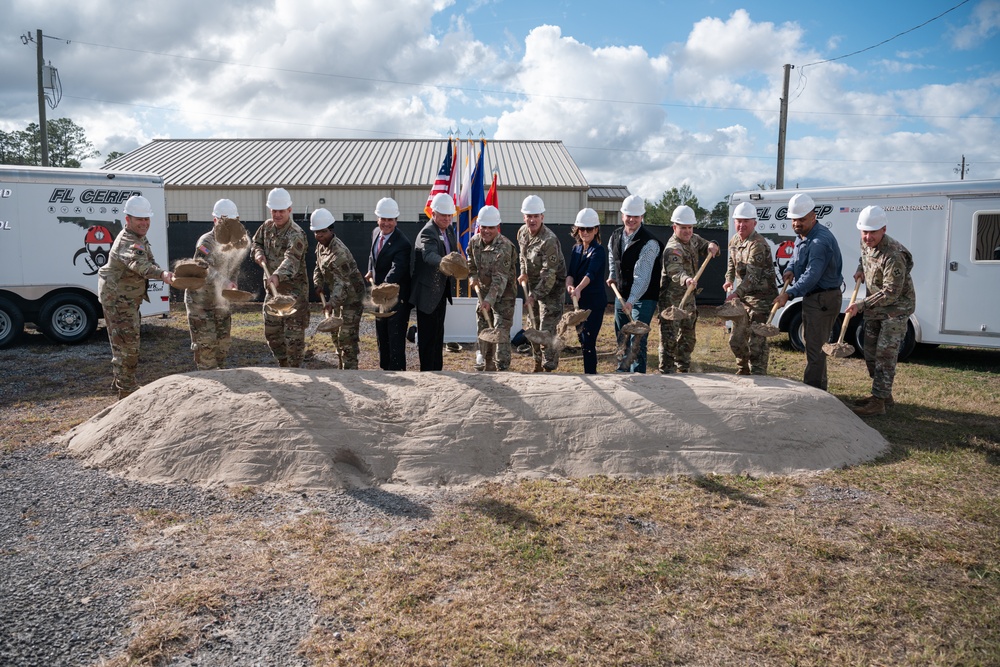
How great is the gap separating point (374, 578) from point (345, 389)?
6.92 ft

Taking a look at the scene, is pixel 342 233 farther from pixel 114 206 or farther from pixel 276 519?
pixel 276 519

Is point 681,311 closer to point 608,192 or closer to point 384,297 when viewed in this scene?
point 384,297

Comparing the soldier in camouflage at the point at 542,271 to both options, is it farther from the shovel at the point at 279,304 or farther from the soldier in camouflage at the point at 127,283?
the soldier in camouflage at the point at 127,283

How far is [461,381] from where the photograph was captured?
5.45 metres

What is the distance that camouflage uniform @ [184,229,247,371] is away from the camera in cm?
651

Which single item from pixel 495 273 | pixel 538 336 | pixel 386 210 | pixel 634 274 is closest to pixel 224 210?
pixel 386 210

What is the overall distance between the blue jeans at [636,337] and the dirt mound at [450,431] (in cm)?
133

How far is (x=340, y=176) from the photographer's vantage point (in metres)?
22.4

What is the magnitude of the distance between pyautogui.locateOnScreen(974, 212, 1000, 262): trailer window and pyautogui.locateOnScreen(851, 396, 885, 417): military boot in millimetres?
3620

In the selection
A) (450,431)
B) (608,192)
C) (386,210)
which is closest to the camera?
(450,431)

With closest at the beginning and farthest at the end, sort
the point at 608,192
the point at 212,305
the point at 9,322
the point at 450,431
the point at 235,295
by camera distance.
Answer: the point at 450,431 → the point at 235,295 → the point at 212,305 → the point at 9,322 → the point at 608,192

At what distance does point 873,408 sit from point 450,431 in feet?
13.8

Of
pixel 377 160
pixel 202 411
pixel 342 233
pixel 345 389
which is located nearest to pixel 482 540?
pixel 345 389

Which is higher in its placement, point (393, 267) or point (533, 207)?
point (533, 207)
